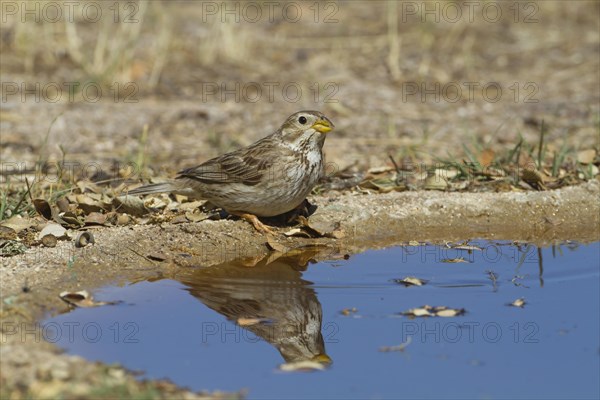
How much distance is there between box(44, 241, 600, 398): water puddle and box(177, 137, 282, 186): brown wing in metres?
0.65

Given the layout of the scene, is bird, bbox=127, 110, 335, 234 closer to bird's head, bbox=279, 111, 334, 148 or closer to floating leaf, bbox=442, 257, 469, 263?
bird's head, bbox=279, 111, 334, 148

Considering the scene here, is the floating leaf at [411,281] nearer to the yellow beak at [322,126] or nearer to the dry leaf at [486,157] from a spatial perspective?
the yellow beak at [322,126]

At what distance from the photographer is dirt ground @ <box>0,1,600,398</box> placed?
5891 millimetres

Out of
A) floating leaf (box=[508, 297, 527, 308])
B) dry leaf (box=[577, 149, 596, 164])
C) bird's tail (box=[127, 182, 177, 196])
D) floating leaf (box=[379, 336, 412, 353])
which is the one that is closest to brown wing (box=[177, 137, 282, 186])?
bird's tail (box=[127, 182, 177, 196])

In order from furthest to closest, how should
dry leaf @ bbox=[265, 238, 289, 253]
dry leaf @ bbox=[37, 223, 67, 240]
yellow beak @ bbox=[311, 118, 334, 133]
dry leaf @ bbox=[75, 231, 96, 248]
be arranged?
yellow beak @ bbox=[311, 118, 334, 133] < dry leaf @ bbox=[265, 238, 289, 253] < dry leaf @ bbox=[37, 223, 67, 240] < dry leaf @ bbox=[75, 231, 96, 248]

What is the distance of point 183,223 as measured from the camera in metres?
6.57

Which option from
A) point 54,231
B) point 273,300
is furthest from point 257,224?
point 54,231

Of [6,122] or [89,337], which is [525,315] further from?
[6,122]

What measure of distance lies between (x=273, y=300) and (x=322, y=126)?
5.43 ft

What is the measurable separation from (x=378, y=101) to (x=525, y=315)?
607 centimetres

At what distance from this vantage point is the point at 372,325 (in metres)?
5.12

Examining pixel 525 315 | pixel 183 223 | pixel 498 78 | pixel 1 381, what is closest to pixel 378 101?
pixel 498 78

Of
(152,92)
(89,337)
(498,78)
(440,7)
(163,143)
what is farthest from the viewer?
(440,7)

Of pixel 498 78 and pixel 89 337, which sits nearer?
pixel 89 337
